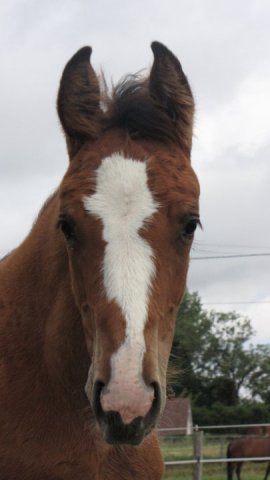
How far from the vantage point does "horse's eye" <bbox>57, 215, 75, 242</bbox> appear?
3108mm

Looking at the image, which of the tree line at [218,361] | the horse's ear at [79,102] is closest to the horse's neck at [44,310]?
the horse's ear at [79,102]

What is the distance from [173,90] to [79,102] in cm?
48

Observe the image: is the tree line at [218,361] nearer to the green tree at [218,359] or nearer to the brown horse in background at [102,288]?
the green tree at [218,359]

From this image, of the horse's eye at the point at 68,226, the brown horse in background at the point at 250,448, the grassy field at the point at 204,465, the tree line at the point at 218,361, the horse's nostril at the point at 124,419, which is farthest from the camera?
the tree line at the point at 218,361

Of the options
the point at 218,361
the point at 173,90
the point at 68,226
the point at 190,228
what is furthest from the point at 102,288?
the point at 218,361

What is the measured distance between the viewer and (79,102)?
11.5 ft

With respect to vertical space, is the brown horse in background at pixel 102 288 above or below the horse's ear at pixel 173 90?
below

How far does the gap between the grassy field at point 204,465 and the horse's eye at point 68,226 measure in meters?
16.3

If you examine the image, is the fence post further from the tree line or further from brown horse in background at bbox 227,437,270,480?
the tree line

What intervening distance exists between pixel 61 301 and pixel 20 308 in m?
0.33

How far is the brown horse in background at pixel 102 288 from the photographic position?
2.74m

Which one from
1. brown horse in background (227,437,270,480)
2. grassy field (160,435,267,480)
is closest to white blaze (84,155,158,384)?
grassy field (160,435,267,480)

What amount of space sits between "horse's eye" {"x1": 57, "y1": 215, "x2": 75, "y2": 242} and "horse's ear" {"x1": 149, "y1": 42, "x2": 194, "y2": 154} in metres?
0.76

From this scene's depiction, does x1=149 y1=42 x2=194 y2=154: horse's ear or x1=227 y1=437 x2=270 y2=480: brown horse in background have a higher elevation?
x1=149 y1=42 x2=194 y2=154: horse's ear
